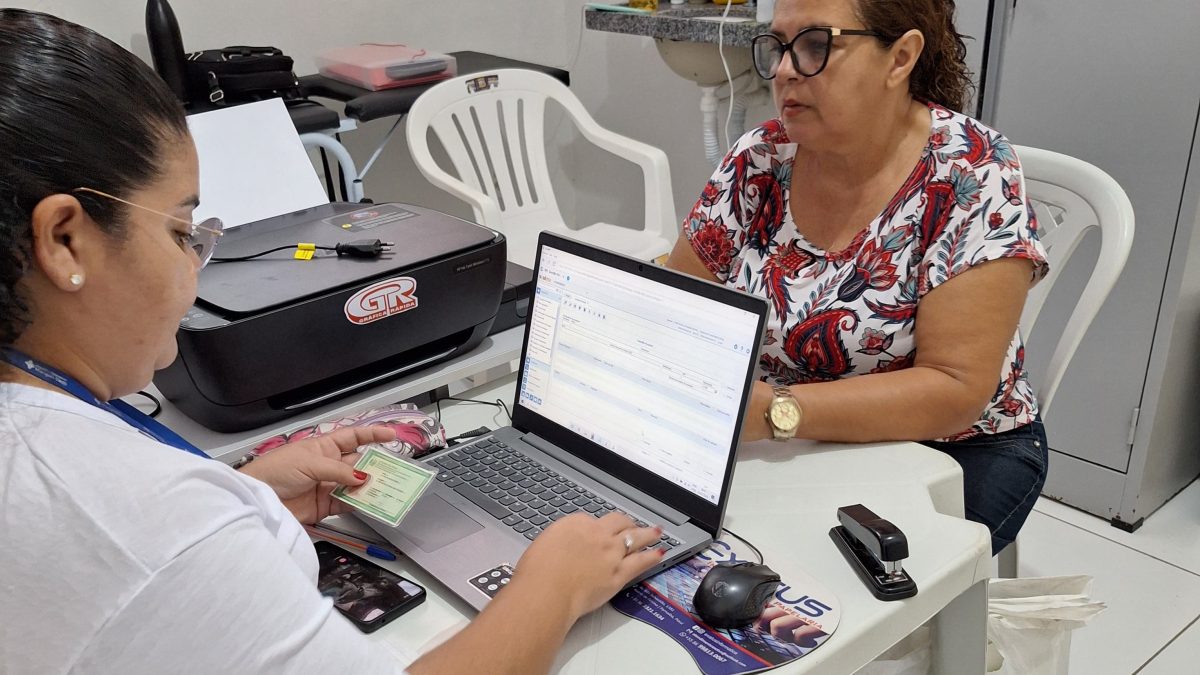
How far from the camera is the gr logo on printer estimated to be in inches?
48.9

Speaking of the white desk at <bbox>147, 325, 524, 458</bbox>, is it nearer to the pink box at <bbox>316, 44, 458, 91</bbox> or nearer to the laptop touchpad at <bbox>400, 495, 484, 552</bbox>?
the laptop touchpad at <bbox>400, 495, 484, 552</bbox>

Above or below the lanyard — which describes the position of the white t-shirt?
below

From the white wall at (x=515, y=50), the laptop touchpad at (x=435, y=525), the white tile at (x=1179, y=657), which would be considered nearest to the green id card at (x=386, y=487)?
the laptop touchpad at (x=435, y=525)

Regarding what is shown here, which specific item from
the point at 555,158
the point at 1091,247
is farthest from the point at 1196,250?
the point at 555,158

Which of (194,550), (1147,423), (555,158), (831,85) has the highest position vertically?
(831,85)

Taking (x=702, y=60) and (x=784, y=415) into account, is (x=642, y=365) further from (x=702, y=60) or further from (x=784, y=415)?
(x=702, y=60)

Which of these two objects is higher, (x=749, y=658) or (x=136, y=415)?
(x=136, y=415)

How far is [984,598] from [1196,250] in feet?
4.44

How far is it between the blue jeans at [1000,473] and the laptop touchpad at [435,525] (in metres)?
0.72

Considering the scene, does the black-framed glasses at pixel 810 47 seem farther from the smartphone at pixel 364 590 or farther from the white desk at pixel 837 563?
the smartphone at pixel 364 590

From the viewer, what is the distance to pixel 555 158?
3803 millimetres

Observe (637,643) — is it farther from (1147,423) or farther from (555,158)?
(555,158)

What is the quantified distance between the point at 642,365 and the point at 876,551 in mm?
298

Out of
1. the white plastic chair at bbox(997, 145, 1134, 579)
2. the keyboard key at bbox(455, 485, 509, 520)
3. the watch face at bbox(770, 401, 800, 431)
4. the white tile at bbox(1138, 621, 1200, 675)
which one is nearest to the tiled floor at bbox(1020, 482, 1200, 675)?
the white tile at bbox(1138, 621, 1200, 675)
